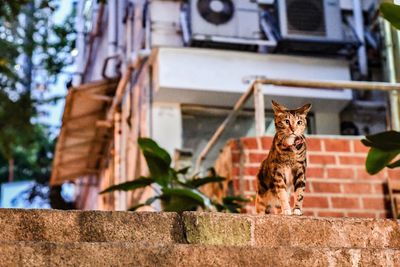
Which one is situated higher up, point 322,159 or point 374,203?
point 322,159

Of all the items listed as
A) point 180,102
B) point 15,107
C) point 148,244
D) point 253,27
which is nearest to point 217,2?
point 253,27

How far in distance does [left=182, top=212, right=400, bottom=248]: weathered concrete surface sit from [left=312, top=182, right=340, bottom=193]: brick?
3156 millimetres

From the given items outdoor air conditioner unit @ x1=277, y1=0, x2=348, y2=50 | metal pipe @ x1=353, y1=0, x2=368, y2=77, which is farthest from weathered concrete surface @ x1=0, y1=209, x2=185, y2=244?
metal pipe @ x1=353, y1=0, x2=368, y2=77

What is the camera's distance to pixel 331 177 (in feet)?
23.4

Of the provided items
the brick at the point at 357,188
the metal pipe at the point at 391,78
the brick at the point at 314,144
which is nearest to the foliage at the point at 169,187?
the brick at the point at 314,144

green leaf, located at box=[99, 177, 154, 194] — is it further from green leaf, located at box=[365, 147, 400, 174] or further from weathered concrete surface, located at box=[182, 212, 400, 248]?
weathered concrete surface, located at box=[182, 212, 400, 248]

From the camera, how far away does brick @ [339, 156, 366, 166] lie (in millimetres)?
7195

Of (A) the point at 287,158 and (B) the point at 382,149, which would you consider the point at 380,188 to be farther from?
(A) the point at 287,158

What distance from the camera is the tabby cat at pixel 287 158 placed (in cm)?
425

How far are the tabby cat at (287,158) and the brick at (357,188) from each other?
2669mm

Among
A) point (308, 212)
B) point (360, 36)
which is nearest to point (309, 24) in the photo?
point (360, 36)

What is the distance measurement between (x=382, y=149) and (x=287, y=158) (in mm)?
762

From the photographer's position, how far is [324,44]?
33.0 feet

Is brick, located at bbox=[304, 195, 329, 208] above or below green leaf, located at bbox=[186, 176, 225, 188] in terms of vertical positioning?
below
